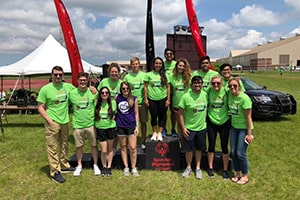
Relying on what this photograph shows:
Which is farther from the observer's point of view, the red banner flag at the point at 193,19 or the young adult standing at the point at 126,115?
the red banner flag at the point at 193,19

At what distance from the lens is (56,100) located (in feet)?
14.5

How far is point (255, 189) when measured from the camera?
165 inches

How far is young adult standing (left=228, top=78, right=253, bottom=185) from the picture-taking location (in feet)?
13.4

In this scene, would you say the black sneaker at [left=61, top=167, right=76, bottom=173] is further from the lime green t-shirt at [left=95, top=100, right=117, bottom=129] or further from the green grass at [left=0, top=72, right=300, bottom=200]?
the lime green t-shirt at [left=95, top=100, right=117, bottom=129]

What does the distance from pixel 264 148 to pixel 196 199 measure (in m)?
3.07

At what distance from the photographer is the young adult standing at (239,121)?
409 cm

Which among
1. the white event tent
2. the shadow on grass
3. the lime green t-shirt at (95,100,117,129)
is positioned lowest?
the shadow on grass

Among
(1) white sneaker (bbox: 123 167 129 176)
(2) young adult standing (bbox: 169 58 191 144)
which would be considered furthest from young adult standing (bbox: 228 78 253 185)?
(1) white sneaker (bbox: 123 167 129 176)

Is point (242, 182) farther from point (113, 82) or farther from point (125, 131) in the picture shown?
point (113, 82)

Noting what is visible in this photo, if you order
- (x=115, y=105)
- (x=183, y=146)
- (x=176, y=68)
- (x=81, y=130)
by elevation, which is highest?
(x=176, y=68)

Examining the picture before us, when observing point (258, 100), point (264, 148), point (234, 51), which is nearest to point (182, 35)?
point (258, 100)

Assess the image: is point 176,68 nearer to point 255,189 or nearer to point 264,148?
point 255,189

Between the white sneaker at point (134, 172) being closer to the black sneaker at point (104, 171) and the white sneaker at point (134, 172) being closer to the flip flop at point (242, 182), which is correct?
the black sneaker at point (104, 171)

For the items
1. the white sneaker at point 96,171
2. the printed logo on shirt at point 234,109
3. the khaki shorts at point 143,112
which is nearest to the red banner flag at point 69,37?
the khaki shorts at point 143,112
